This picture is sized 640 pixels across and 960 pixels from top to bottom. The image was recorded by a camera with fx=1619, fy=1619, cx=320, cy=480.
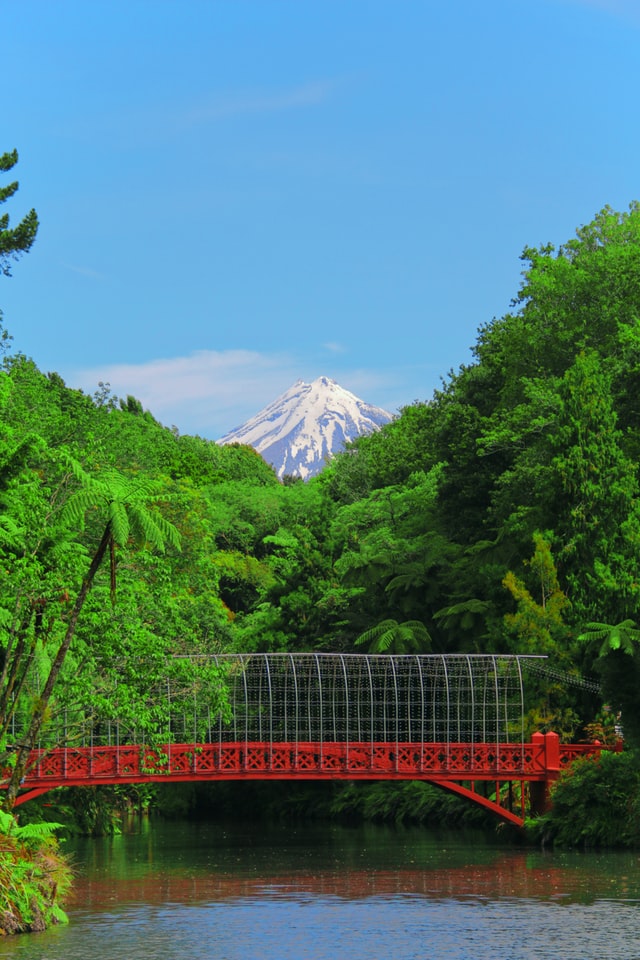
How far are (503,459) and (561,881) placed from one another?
88.7 feet

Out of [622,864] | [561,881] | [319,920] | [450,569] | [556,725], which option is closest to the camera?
[319,920]

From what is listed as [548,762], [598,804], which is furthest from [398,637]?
[598,804]

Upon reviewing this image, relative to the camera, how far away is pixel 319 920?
2880cm

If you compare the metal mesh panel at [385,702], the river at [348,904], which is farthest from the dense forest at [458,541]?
the river at [348,904]

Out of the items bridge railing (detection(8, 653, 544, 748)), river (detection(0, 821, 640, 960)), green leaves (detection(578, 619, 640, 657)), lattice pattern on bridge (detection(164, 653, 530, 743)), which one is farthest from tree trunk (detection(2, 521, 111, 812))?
lattice pattern on bridge (detection(164, 653, 530, 743))

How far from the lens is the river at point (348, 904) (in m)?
24.9

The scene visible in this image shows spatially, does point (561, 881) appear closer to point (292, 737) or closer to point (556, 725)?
point (556, 725)

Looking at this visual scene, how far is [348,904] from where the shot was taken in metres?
31.2

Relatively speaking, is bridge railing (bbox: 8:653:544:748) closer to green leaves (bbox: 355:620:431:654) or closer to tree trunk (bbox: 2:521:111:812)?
green leaves (bbox: 355:620:431:654)

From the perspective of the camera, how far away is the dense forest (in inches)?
1223

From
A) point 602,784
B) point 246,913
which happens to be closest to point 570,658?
point 602,784

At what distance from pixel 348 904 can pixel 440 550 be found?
2925 centimetres

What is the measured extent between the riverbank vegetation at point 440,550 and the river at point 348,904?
3.46 meters

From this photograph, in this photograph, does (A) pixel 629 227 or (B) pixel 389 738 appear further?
(A) pixel 629 227
